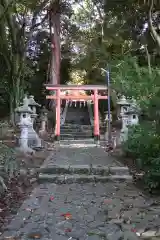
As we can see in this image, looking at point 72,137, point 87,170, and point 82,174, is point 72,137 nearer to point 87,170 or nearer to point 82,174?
point 87,170

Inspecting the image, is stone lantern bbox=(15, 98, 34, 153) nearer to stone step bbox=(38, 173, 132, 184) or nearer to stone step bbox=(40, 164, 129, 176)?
stone step bbox=(40, 164, 129, 176)

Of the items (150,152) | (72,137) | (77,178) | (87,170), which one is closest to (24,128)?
(87,170)

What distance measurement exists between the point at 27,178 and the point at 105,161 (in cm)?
253

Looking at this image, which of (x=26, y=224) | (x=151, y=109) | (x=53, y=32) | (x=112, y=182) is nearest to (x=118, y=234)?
(x=26, y=224)

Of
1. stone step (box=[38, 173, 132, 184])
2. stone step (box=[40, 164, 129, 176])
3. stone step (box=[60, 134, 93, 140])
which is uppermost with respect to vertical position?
stone step (box=[60, 134, 93, 140])

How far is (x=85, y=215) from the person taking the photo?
14.0 ft

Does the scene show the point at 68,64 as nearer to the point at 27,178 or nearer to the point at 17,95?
the point at 17,95

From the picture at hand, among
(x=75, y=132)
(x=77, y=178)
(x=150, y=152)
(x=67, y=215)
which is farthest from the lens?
(x=75, y=132)

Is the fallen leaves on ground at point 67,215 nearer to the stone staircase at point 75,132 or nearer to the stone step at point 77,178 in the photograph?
the stone step at point 77,178

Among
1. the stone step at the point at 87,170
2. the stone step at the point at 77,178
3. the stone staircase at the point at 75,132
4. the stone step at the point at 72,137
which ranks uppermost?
the stone staircase at the point at 75,132

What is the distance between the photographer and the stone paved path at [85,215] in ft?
11.5

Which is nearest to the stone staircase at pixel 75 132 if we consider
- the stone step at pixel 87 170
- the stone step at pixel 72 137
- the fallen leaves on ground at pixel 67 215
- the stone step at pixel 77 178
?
the stone step at pixel 72 137

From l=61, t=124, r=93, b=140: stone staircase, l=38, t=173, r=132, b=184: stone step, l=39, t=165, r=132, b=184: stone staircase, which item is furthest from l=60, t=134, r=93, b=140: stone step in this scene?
l=38, t=173, r=132, b=184: stone step

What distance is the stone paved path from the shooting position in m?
3.52
